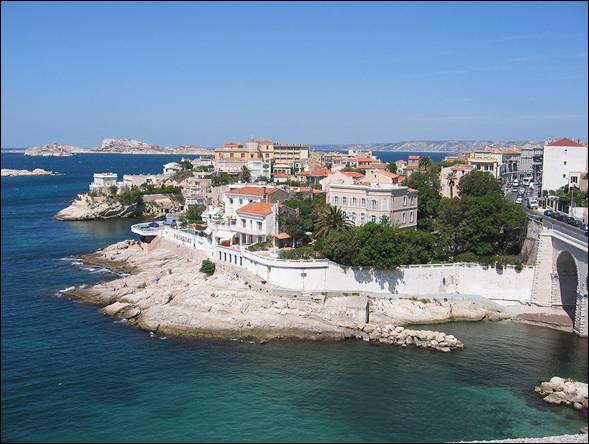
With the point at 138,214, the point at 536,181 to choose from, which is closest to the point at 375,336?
the point at 536,181

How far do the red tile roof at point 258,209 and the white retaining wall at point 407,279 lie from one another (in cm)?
575

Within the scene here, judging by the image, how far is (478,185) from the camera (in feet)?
168

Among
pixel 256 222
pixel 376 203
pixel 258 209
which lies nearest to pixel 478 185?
pixel 376 203

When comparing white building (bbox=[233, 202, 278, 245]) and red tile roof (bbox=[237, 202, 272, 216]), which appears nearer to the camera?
white building (bbox=[233, 202, 278, 245])

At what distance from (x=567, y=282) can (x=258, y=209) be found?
71.4 ft

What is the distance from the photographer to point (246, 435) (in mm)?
21656

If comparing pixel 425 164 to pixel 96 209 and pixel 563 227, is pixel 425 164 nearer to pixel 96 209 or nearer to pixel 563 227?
pixel 563 227

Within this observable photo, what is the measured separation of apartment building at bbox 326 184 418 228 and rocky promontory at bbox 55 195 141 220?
44.2m

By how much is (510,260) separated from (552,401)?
13.5 m

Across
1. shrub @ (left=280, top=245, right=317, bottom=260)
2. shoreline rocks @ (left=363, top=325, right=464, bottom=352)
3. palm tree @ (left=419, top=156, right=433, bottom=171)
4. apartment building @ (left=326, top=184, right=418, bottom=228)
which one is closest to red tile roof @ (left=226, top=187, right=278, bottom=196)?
apartment building @ (left=326, top=184, right=418, bottom=228)

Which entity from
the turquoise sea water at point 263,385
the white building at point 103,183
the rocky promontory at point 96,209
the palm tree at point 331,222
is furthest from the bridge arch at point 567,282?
the white building at point 103,183

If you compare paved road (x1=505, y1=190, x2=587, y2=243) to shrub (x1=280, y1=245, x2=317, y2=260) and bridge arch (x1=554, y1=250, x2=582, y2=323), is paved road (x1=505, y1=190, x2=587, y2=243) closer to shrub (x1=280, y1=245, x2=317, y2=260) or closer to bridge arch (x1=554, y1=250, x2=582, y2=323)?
bridge arch (x1=554, y1=250, x2=582, y2=323)

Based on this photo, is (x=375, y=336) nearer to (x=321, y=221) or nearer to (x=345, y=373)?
(x=345, y=373)

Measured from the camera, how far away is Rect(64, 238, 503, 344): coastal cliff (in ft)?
106
